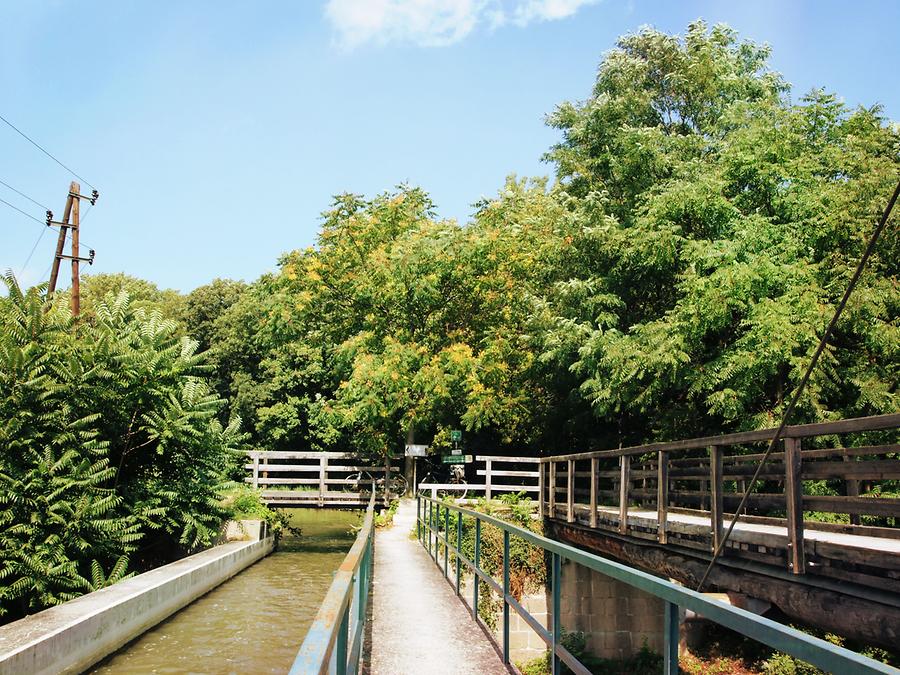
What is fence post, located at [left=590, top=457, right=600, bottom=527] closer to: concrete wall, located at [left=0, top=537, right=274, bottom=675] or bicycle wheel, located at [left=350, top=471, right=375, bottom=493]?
concrete wall, located at [left=0, top=537, right=274, bottom=675]

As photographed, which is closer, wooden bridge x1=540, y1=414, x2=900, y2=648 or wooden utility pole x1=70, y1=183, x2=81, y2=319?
wooden bridge x1=540, y1=414, x2=900, y2=648

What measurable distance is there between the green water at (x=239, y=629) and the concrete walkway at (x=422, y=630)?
69.7 inches

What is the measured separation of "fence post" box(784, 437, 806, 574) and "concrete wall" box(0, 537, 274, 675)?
288 inches

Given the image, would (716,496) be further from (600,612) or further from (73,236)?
(73,236)

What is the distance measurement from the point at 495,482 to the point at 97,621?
80.0ft

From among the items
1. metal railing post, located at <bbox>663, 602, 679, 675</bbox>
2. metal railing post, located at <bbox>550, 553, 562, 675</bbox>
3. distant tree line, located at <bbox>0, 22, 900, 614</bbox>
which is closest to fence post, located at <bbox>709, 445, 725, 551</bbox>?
metal railing post, located at <bbox>550, 553, 562, 675</bbox>

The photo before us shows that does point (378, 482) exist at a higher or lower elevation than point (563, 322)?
lower

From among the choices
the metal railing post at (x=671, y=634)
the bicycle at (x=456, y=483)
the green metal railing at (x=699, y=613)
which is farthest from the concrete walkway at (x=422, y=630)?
the bicycle at (x=456, y=483)

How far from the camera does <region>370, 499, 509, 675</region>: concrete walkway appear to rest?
21.9 feet

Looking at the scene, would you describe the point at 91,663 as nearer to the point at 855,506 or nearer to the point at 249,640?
the point at 249,640

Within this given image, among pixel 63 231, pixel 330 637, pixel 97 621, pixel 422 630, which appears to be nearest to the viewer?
pixel 330 637

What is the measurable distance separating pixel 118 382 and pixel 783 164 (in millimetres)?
15561

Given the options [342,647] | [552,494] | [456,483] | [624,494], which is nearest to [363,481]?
[456,483]

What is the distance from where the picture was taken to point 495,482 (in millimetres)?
33750
